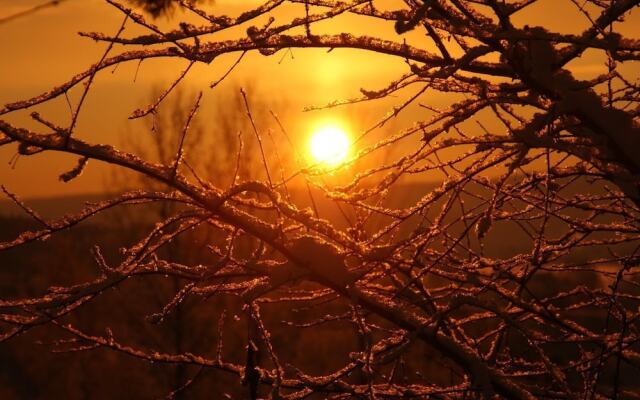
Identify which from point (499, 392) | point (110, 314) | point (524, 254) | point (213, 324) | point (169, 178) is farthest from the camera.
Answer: point (110, 314)

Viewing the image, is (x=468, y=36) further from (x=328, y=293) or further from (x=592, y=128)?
(x=328, y=293)

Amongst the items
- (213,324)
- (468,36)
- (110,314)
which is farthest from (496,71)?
(110,314)

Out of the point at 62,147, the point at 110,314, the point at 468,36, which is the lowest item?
the point at 62,147

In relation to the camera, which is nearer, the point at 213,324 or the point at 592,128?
the point at 592,128

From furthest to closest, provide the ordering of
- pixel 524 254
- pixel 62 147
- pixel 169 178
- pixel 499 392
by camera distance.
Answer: pixel 524 254 < pixel 499 392 < pixel 169 178 < pixel 62 147

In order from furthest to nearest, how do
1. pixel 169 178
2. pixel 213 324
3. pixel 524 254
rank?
pixel 213 324, pixel 524 254, pixel 169 178

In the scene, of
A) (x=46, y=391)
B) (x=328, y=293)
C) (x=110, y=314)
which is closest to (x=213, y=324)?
(x=110, y=314)

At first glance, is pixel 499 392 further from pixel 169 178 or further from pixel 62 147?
pixel 62 147

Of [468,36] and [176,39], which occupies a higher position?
[468,36]

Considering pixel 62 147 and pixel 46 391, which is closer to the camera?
pixel 62 147
